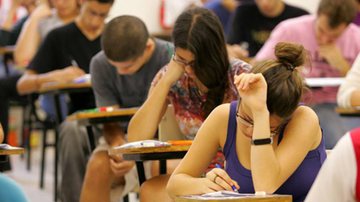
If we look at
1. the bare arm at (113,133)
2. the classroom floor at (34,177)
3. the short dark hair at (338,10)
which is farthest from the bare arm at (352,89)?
the classroom floor at (34,177)

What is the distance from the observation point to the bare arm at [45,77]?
591 cm

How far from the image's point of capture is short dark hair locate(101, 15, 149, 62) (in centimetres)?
460

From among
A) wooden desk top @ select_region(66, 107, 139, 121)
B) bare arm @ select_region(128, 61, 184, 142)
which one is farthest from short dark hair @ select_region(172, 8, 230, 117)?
wooden desk top @ select_region(66, 107, 139, 121)

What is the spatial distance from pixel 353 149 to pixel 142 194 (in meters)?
1.78

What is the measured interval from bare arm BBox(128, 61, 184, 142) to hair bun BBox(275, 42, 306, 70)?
3.25ft

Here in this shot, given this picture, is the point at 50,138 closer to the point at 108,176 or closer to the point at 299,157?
the point at 108,176

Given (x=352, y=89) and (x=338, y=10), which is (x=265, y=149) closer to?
(x=352, y=89)

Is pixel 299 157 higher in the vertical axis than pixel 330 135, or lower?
higher

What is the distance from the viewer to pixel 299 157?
283 centimetres

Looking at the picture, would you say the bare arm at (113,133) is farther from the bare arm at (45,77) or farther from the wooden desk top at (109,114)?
the bare arm at (45,77)

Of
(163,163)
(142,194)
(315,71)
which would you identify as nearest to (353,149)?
(142,194)

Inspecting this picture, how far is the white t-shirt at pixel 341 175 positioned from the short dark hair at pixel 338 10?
3675 millimetres

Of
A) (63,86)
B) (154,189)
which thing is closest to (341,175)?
(154,189)

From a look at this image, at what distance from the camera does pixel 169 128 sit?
13.2 feet
